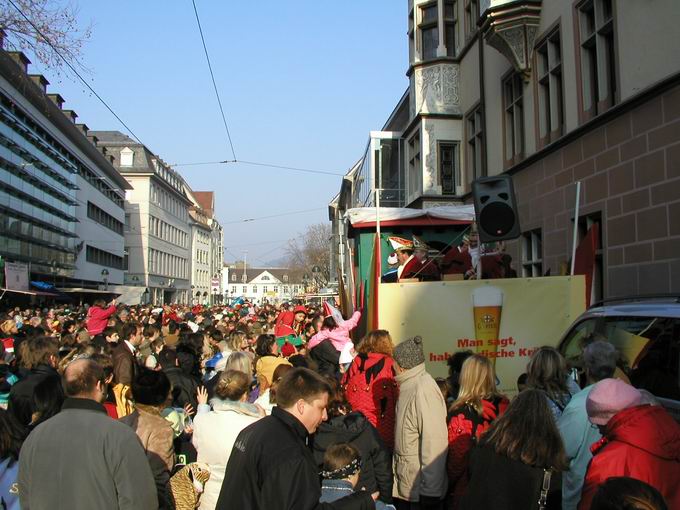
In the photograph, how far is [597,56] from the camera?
10.5 metres

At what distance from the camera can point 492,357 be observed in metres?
6.90

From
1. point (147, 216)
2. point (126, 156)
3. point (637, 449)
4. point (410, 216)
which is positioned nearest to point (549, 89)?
point (410, 216)

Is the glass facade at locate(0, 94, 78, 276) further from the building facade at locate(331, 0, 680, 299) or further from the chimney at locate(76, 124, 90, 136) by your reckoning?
the building facade at locate(331, 0, 680, 299)

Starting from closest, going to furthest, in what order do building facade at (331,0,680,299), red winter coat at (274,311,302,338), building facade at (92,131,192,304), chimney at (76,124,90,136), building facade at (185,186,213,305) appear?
1. building facade at (331,0,680,299)
2. red winter coat at (274,311,302,338)
3. chimney at (76,124,90,136)
4. building facade at (92,131,192,304)
5. building facade at (185,186,213,305)

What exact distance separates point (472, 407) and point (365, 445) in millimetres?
779

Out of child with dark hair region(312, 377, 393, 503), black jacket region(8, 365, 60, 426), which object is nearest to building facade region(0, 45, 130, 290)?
black jacket region(8, 365, 60, 426)

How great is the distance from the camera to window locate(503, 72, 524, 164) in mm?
13930

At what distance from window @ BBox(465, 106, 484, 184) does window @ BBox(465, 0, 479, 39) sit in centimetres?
197

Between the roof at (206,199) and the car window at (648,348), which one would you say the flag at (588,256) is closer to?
the car window at (648,348)

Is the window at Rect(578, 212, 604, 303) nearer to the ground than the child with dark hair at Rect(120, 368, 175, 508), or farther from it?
farther from it

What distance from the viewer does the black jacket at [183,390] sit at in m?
6.77

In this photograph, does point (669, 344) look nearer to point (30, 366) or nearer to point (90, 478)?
point (90, 478)

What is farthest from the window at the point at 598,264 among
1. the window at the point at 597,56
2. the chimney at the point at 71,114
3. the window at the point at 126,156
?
the window at the point at 126,156

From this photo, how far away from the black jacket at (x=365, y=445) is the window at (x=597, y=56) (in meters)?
7.64
